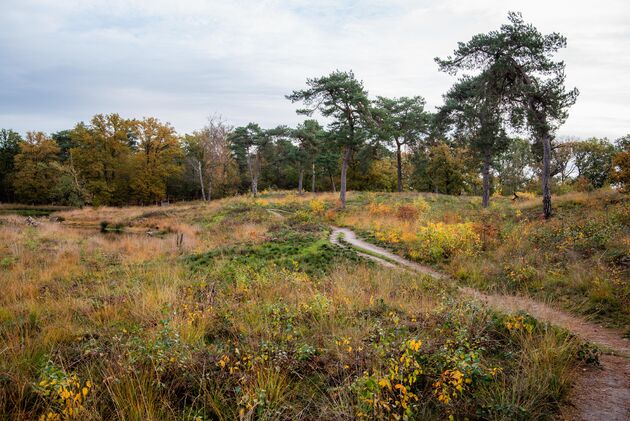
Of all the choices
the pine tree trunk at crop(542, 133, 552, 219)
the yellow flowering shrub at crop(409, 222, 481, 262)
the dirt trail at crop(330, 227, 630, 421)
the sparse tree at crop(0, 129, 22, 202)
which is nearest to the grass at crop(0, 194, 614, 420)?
the dirt trail at crop(330, 227, 630, 421)

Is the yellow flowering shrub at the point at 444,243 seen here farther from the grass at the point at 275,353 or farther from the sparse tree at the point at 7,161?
the sparse tree at the point at 7,161

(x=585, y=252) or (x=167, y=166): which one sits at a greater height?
(x=167, y=166)

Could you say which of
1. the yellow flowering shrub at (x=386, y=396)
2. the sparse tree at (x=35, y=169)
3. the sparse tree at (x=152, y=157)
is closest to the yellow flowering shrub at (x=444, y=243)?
the yellow flowering shrub at (x=386, y=396)

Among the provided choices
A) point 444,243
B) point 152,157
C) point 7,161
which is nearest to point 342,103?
point 444,243

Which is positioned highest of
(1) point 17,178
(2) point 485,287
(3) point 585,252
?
(1) point 17,178

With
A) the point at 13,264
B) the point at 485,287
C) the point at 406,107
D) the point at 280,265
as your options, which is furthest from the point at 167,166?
the point at 485,287

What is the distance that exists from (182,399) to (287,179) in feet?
203

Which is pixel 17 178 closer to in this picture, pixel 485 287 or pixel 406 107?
pixel 406 107

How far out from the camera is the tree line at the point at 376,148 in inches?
585

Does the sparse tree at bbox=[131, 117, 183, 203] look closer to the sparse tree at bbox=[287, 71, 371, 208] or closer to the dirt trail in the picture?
the sparse tree at bbox=[287, 71, 371, 208]

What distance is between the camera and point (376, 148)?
28109mm

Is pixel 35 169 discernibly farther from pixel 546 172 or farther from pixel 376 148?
pixel 546 172

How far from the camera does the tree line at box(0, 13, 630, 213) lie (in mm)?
14852

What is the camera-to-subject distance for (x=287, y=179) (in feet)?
212
